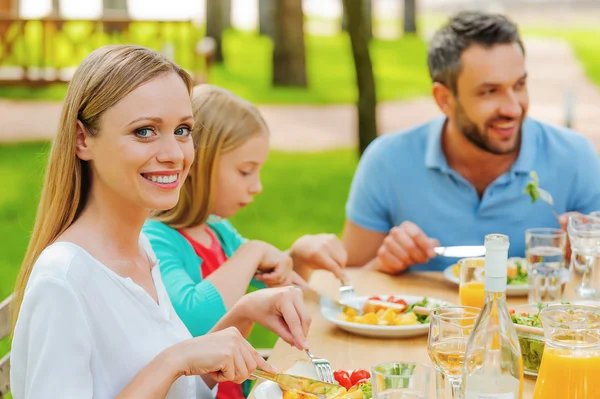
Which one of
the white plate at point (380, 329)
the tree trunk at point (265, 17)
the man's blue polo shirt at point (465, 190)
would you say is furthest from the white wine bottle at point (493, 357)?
the tree trunk at point (265, 17)

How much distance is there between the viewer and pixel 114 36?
13.1 m

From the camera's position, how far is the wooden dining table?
2.36 metres

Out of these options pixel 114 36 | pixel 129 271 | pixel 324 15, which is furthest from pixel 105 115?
pixel 324 15

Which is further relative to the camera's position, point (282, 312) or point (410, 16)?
point (410, 16)

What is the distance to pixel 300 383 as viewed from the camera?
205 centimetres

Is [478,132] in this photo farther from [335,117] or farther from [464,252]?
[335,117]

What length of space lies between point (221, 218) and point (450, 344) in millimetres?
1248

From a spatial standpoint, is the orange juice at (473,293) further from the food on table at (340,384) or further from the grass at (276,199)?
the grass at (276,199)

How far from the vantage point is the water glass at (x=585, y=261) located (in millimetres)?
2625

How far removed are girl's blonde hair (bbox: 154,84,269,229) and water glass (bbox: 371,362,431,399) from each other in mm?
1240

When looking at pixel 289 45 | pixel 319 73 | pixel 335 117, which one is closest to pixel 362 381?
pixel 335 117

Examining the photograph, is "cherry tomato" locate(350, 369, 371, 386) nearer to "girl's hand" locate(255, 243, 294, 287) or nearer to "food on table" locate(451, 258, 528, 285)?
"girl's hand" locate(255, 243, 294, 287)

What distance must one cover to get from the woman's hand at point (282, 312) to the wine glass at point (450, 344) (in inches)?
17.0

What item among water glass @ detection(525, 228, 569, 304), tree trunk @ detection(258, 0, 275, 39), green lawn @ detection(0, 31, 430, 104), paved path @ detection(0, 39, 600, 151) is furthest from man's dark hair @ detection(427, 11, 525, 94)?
tree trunk @ detection(258, 0, 275, 39)
